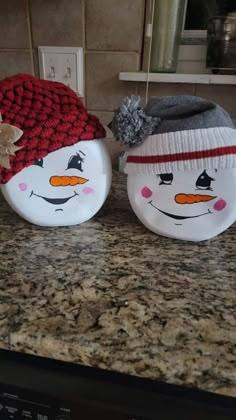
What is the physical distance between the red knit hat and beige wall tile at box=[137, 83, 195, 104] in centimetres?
40

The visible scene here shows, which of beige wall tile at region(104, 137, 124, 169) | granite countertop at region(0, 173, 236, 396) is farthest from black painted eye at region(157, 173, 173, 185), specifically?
beige wall tile at region(104, 137, 124, 169)

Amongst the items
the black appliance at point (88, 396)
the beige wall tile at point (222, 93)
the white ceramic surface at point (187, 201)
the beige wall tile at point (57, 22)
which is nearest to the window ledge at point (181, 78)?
the beige wall tile at point (222, 93)

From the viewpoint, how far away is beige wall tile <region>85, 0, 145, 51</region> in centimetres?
76

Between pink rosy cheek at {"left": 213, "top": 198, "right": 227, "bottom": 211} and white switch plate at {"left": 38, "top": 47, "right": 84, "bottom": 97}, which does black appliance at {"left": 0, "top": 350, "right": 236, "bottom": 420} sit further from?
white switch plate at {"left": 38, "top": 47, "right": 84, "bottom": 97}

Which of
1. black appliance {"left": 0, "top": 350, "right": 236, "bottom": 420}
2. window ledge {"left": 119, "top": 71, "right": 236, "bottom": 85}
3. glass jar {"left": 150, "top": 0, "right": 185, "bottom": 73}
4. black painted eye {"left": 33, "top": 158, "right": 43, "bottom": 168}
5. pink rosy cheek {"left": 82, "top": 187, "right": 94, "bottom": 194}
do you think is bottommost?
black appliance {"left": 0, "top": 350, "right": 236, "bottom": 420}

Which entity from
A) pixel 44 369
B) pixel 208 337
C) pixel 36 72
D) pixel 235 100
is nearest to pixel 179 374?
pixel 208 337

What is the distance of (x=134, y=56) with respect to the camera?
800 mm

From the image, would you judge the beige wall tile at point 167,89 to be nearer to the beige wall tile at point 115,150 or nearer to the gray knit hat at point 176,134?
the beige wall tile at point 115,150

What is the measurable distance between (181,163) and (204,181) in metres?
0.05

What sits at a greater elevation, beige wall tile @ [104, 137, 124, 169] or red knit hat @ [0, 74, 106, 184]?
red knit hat @ [0, 74, 106, 184]

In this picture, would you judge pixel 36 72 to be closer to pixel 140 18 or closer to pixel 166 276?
pixel 140 18

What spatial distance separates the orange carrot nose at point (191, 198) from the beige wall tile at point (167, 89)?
1.47 ft

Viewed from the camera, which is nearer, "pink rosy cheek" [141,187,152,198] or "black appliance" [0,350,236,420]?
"black appliance" [0,350,236,420]

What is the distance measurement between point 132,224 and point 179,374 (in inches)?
11.4
